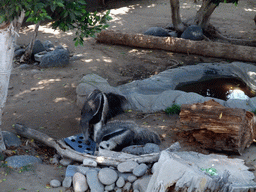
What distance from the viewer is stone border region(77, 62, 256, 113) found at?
611 centimetres

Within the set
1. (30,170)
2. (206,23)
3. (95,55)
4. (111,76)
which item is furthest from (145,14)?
(30,170)

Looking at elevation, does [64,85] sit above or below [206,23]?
below

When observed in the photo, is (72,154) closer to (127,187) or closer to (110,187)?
(110,187)

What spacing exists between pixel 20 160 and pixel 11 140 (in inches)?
26.1

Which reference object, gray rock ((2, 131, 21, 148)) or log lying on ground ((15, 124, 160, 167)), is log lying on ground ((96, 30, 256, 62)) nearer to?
log lying on ground ((15, 124, 160, 167))

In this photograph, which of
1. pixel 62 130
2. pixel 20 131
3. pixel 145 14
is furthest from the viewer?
pixel 145 14

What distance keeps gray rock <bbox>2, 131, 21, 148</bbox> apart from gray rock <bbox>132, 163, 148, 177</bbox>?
2033 millimetres

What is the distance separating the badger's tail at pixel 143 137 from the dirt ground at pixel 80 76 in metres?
0.22

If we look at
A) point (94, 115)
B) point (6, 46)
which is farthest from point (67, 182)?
point (6, 46)

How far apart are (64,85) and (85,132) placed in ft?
7.94

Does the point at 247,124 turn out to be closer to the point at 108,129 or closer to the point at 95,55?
the point at 108,129

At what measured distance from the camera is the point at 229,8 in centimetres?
1507

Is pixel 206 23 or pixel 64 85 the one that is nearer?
pixel 64 85

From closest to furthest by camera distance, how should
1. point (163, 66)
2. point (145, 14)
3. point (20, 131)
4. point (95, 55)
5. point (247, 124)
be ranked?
point (247, 124), point (20, 131), point (163, 66), point (95, 55), point (145, 14)
